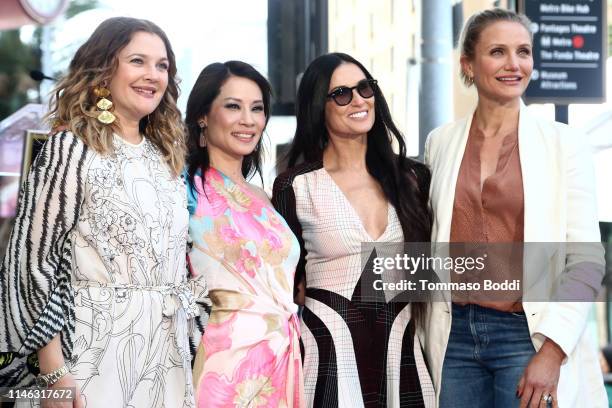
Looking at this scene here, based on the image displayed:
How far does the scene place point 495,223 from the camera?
9.82 feet

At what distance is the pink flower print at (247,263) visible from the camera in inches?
119

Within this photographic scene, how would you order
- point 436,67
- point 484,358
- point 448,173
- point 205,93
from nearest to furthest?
point 484,358 < point 448,173 < point 205,93 < point 436,67

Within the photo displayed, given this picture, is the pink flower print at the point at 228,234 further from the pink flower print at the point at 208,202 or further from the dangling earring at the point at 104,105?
the dangling earring at the point at 104,105

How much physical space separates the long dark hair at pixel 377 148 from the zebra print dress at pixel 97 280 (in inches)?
31.1

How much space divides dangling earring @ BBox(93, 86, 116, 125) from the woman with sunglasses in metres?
0.77

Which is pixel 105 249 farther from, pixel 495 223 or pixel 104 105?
pixel 495 223

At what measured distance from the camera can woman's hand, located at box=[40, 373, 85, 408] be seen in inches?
98.2

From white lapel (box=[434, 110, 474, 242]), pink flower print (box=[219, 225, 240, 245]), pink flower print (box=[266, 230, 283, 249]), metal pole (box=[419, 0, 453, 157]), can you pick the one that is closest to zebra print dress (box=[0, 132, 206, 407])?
pink flower print (box=[219, 225, 240, 245])

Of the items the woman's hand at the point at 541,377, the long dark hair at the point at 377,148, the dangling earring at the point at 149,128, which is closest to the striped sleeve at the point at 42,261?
the dangling earring at the point at 149,128

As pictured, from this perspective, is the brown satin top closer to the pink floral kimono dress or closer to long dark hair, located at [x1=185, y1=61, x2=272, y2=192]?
the pink floral kimono dress

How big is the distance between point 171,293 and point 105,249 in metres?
0.27

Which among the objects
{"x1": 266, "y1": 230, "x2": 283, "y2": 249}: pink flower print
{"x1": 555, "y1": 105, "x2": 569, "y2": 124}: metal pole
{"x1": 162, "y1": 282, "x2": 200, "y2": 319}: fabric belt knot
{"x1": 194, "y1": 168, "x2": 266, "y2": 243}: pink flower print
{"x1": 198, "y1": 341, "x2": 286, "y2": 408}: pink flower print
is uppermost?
{"x1": 555, "y1": 105, "x2": 569, "y2": 124}: metal pole

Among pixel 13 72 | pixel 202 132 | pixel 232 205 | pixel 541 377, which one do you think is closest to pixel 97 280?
pixel 232 205

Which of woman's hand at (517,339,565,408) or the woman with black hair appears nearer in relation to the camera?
woman's hand at (517,339,565,408)
